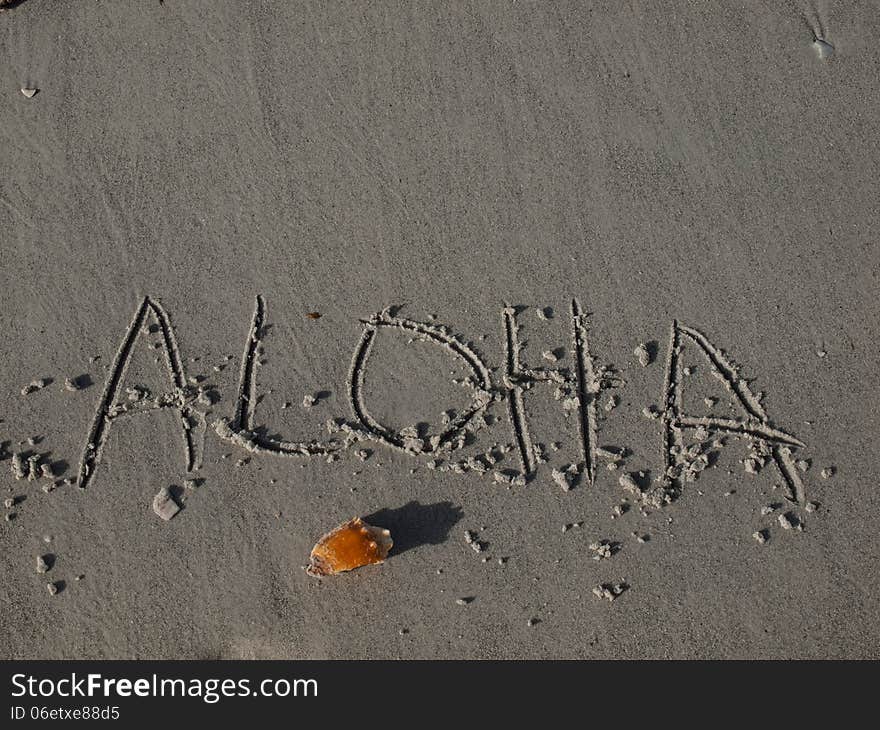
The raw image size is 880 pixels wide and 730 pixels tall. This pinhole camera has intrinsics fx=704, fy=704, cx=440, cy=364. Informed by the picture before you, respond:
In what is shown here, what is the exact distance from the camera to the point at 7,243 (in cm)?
274

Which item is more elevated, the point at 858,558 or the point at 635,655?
the point at 858,558

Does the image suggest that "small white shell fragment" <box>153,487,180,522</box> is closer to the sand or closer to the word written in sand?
the sand

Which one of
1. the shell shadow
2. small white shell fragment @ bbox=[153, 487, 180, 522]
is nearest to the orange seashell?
the shell shadow

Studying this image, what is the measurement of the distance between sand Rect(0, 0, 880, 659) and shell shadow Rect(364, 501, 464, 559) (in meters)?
0.01

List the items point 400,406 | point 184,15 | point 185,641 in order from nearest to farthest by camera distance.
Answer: point 185,641
point 400,406
point 184,15

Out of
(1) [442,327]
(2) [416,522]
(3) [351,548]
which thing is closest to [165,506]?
(3) [351,548]

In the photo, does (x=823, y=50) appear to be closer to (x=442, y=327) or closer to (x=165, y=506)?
(x=442, y=327)

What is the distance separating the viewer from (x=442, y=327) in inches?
107

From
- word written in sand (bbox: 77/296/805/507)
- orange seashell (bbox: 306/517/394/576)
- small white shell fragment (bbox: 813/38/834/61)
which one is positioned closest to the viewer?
orange seashell (bbox: 306/517/394/576)

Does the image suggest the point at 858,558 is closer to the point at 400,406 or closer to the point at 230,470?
the point at 400,406

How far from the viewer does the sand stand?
254 centimetres
